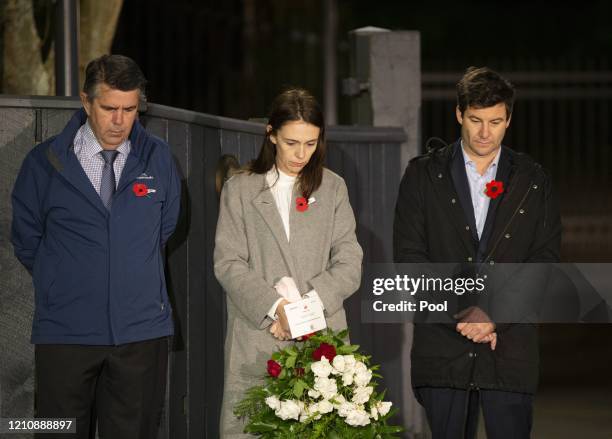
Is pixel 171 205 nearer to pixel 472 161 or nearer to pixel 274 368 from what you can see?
pixel 274 368

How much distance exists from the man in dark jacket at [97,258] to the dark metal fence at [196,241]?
1.28 feet

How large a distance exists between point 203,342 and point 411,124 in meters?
2.23

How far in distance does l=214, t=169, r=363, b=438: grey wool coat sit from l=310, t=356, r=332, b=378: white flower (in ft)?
1.31

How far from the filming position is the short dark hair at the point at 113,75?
5082 mm

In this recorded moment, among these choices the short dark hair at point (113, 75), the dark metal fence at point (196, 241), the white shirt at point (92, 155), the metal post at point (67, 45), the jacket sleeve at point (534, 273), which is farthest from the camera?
the metal post at point (67, 45)

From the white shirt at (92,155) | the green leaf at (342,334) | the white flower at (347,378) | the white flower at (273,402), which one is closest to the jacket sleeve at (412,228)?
the green leaf at (342,334)

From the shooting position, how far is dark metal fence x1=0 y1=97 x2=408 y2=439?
564 cm

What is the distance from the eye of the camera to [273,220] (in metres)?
5.47

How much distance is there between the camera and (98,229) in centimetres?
512

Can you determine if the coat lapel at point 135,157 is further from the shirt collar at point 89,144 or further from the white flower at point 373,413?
the white flower at point 373,413

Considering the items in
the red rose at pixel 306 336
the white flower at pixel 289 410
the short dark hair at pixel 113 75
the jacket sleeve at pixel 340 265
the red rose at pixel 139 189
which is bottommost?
the white flower at pixel 289 410

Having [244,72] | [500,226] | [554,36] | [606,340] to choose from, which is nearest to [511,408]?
[500,226]

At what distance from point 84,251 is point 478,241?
5.09ft

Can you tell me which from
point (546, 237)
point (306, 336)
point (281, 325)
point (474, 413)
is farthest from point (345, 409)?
point (546, 237)
